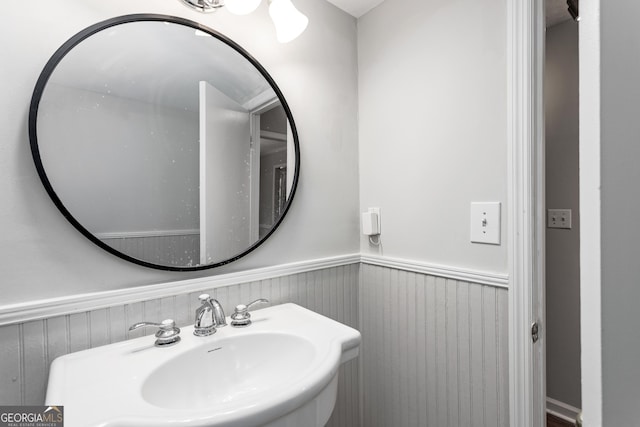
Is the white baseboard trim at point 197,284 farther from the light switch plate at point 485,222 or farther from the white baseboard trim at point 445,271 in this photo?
the light switch plate at point 485,222

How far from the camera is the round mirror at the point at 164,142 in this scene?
789 mm

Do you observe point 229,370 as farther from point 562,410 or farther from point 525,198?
point 562,410

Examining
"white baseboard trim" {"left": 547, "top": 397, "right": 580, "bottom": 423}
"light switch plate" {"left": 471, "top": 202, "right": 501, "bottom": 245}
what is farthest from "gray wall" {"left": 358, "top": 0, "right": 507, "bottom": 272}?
"white baseboard trim" {"left": 547, "top": 397, "right": 580, "bottom": 423}

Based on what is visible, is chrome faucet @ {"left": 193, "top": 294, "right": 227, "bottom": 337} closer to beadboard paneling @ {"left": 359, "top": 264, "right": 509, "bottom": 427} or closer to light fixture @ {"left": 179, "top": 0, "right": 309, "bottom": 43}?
beadboard paneling @ {"left": 359, "top": 264, "right": 509, "bottom": 427}

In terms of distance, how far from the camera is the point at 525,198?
91 centimetres

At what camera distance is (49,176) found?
760 mm

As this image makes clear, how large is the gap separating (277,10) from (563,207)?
6.18ft

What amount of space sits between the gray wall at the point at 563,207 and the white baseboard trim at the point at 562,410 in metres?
0.02

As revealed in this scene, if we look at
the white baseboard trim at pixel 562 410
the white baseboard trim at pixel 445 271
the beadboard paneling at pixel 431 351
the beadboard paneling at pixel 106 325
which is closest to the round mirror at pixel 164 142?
the beadboard paneling at pixel 106 325

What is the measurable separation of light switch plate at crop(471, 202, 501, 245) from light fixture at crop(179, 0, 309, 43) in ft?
2.80

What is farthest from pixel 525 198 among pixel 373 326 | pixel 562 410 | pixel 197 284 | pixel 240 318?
pixel 562 410

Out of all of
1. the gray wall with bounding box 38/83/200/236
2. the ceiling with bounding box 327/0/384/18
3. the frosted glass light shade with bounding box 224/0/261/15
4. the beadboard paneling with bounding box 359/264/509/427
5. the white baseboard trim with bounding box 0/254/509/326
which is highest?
the ceiling with bounding box 327/0/384/18

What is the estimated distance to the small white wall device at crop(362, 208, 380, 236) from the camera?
1.34m

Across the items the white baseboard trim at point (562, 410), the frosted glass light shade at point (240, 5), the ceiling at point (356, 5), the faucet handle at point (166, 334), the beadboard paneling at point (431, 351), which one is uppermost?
the ceiling at point (356, 5)
